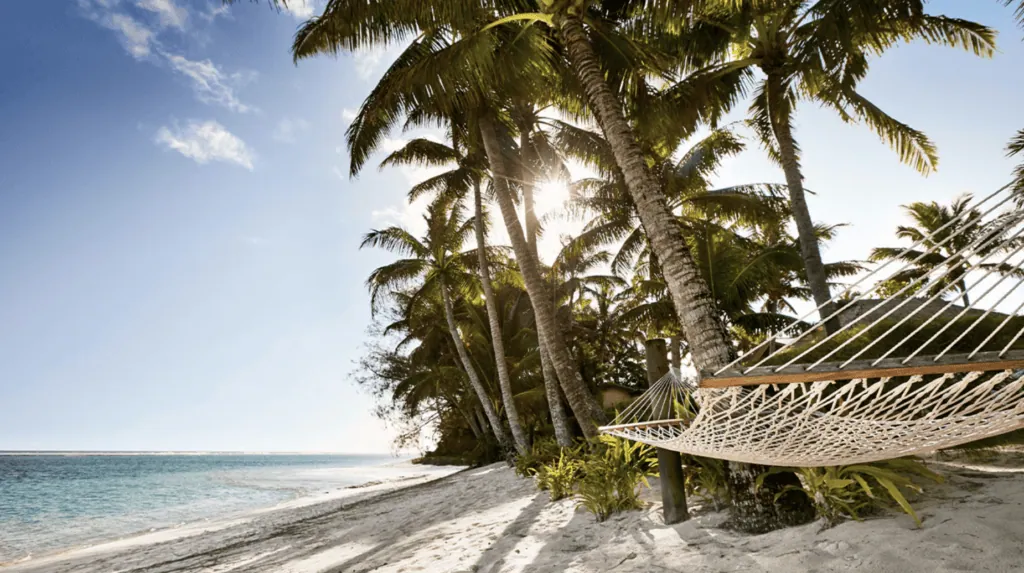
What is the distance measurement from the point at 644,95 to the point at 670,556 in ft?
16.5

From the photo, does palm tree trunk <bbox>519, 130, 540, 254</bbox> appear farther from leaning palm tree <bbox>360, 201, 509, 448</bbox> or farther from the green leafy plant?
the green leafy plant

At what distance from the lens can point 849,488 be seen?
2707mm

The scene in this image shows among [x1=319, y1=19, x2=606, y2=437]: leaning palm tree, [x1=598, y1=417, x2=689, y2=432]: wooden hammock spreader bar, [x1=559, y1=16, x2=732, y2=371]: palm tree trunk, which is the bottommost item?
[x1=598, y1=417, x2=689, y2=432]: wooden hammock spreader bar

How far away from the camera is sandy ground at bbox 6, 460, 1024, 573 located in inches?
85.8

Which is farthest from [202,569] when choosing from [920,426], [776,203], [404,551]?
[776,203]

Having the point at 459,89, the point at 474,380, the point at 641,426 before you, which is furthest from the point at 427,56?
the point at 474,380

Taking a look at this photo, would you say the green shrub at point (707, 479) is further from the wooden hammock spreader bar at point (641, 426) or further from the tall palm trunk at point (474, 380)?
the tall palm trunk at point (474, 380)

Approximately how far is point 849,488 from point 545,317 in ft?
13.8

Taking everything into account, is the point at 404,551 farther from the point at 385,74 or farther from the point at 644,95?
the point at 644,95

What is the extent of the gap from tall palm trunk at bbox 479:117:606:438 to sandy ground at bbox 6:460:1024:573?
3.84ft

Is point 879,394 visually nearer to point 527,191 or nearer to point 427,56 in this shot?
point 427,56

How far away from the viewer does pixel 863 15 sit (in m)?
5.80

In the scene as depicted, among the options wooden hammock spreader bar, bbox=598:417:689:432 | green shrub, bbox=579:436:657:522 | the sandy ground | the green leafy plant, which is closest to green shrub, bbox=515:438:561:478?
the sandy ground

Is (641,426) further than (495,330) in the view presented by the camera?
No
